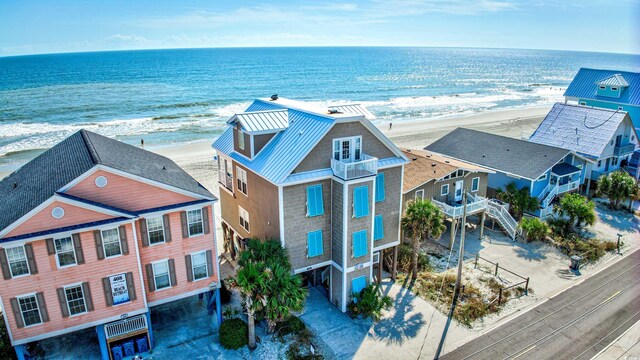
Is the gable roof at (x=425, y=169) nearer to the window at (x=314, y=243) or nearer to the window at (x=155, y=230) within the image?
the window at (x=314, y=243)

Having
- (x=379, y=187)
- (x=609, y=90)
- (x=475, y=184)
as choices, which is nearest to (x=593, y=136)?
(x=609, y=90)

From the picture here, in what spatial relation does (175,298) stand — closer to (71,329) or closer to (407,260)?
(71,329)

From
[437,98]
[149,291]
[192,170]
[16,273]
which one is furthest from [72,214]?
[437,98]

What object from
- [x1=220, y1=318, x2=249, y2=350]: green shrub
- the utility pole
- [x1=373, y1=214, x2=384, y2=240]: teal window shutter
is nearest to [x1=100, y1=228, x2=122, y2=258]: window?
[x1=220, y1=318, x2=249, y2=350]: green shrub

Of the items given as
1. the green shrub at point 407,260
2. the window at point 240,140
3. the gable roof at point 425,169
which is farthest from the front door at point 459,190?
the window at point 240,140

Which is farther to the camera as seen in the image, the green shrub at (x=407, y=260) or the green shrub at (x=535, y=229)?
the green shrub at (x=535, y=229)

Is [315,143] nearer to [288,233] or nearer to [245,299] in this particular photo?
[288,233]

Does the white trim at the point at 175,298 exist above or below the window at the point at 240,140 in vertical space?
below
